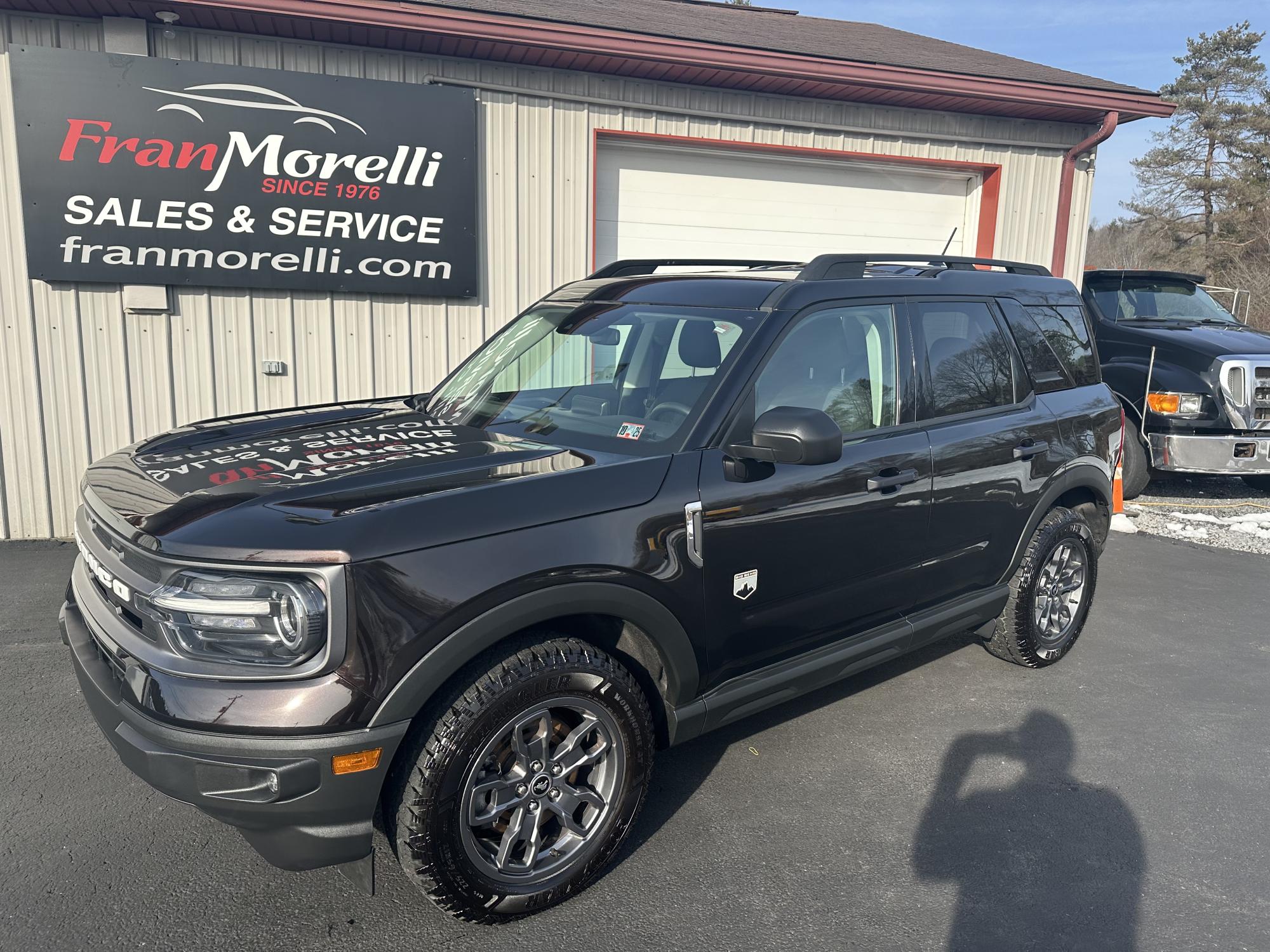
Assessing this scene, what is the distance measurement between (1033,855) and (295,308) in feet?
19.9

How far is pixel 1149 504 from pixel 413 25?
762 cm

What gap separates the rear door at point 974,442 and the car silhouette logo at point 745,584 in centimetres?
103

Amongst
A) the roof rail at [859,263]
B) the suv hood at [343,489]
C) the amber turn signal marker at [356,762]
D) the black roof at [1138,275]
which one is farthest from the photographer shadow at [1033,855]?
the black roof at [1138,275]

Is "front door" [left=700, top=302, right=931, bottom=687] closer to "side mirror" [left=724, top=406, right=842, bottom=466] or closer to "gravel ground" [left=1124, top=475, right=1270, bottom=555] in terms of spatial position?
"side mirror" [left=724, top=406, right=842, bottom=466]

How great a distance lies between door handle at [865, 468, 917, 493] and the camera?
3477mm

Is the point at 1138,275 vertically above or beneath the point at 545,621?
above

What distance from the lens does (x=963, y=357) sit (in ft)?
13.3

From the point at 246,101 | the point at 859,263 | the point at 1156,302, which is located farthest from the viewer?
the point at 1156,302

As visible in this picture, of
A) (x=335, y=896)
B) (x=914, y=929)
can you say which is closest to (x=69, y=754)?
(x=335, y=896)

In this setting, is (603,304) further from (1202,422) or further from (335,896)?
(1202,422)

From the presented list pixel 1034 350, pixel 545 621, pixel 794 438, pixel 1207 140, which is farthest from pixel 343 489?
pixel 1207 140

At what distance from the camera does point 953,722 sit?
4117 millimetres

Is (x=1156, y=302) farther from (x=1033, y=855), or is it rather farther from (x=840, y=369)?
(x=1033, y=855)

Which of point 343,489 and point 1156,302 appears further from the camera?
point 1156,302
